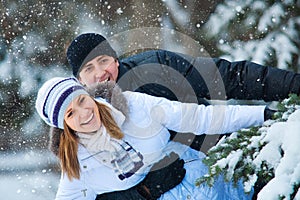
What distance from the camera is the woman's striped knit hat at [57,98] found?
2117 mm

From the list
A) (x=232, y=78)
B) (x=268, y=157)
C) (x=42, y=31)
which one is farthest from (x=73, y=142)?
(x=42, y=31)

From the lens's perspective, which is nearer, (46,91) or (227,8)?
(46,91)

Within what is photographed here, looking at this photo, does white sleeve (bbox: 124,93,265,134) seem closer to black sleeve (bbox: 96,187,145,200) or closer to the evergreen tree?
black sleeve (bbox: 96,187,145,200)

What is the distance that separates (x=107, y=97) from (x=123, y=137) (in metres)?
0.17

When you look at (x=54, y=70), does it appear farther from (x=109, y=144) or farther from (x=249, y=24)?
(x=109, y=144)

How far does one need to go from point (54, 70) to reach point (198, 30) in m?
1.46

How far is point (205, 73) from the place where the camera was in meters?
2.49

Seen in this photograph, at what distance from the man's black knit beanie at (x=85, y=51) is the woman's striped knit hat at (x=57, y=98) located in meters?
0.31

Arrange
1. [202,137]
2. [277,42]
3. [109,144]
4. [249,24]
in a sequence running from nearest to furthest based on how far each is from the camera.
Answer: [109,144], [202,137], [277,42], [249,24]

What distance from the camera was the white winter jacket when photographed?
2.09m

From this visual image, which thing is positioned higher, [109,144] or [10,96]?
[109,144]

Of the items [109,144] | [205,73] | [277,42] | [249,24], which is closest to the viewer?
[109,144]

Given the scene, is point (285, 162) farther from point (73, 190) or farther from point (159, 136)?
point (73, 190)

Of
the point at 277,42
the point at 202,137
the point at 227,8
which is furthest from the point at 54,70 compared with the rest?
the point at 202,137
